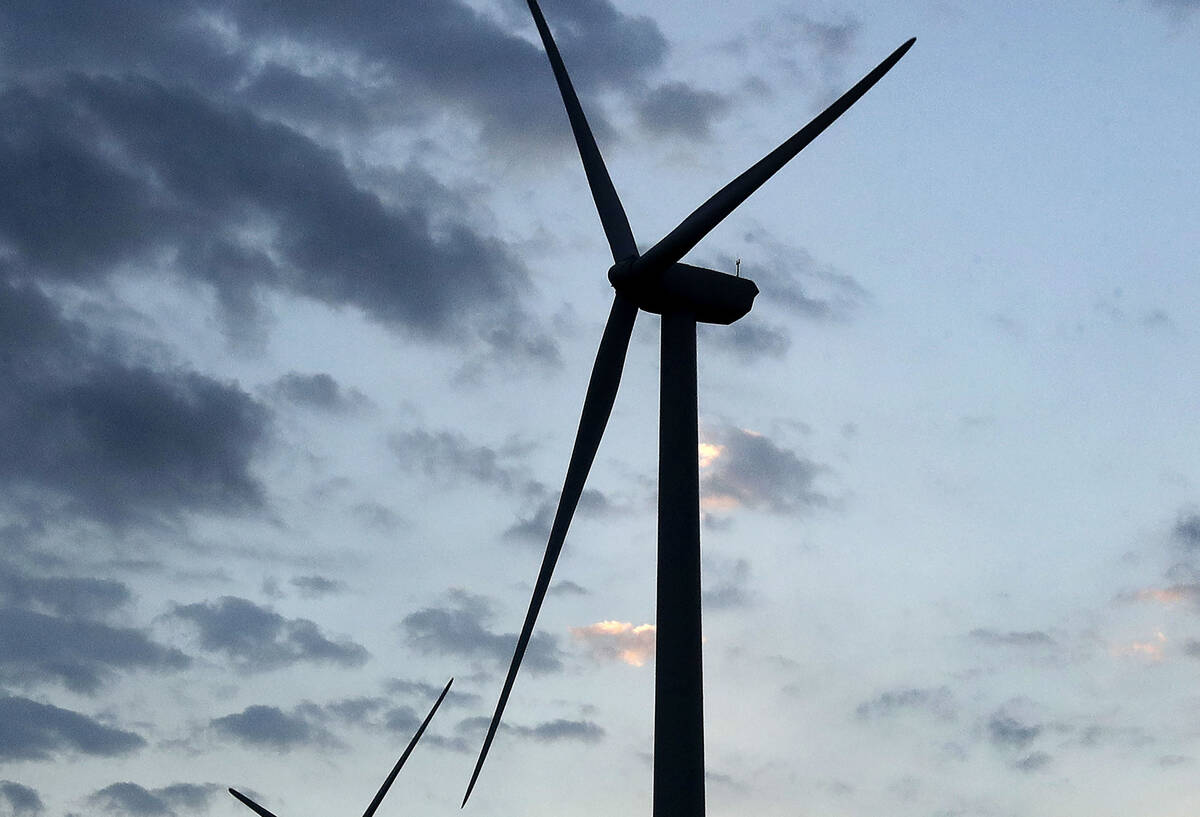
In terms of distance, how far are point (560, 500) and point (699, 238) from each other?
23.6ft

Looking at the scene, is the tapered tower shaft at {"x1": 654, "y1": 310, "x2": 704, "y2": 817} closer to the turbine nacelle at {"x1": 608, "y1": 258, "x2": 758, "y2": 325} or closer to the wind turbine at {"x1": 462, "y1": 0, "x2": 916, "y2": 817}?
the wind turbine at {"x1": 462, "y1": 0, "x2": 916, "y2": 817}

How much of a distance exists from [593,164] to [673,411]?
374 inches

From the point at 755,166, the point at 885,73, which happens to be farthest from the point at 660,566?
the point at 885,73

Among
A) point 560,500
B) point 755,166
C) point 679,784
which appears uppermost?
point 755,166

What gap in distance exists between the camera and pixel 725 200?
31.6 meters

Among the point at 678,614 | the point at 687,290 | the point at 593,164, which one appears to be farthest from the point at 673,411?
the point at 593,164

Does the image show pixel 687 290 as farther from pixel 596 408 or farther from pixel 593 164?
pixel 593 164

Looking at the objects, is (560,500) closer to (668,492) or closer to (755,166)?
(668,492)

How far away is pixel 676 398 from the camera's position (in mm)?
30500

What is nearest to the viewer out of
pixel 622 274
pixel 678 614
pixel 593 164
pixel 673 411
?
pixel 678 614

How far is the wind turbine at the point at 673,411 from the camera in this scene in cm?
2778

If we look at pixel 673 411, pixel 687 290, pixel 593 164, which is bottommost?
pixel 673 411

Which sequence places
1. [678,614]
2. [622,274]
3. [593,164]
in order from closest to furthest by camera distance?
[678,614] < [622,274] < [593,164]

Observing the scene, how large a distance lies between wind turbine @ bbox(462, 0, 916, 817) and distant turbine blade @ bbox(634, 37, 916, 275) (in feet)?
0.09
